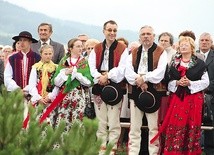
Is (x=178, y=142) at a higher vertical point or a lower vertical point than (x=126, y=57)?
lower

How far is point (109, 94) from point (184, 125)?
3.79 feet

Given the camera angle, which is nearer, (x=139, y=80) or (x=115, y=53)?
(x=139, y=80)

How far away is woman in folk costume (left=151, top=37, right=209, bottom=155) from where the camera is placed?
6.83 m

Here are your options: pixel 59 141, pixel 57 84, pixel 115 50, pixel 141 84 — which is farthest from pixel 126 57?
pixel 59 141

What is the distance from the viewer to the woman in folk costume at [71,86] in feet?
23.5

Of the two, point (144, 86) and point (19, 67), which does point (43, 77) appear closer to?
point (19, 67)

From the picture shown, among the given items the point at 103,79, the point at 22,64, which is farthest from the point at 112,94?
the point at 22,64

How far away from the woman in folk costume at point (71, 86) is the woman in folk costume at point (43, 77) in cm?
13

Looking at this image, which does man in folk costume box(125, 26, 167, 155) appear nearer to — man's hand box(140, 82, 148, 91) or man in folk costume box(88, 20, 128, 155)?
man's hand box(140, 82, 148, 91)

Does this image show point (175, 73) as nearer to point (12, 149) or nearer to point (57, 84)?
point (57, 84)

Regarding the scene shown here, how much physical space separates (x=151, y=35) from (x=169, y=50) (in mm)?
933

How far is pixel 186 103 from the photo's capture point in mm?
6852

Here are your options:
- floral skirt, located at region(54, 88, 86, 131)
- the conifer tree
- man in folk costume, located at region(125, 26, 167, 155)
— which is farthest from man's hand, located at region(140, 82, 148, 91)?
the conifer tree

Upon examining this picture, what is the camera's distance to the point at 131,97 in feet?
23.1
